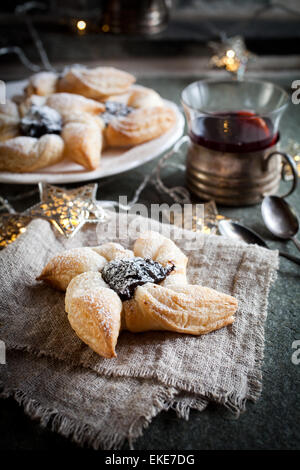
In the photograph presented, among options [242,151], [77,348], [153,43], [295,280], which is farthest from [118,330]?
[153,43]

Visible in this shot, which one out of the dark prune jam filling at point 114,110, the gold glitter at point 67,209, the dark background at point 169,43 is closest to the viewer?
the gold glitter at point 67,209

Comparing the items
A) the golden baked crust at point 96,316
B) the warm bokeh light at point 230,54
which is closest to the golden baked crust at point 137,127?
the warm bokeh light at point 230,54

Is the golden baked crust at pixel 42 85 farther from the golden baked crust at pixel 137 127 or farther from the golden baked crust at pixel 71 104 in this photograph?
the golden baked crust at pixel 137 127

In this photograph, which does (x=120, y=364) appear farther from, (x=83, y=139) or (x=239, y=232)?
(x=83, y=139)

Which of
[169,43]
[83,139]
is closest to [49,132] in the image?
[83,139]

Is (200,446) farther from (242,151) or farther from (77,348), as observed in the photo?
(242,151)

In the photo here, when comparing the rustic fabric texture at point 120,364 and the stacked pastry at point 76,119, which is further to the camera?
the stacked pastry at point 76,119

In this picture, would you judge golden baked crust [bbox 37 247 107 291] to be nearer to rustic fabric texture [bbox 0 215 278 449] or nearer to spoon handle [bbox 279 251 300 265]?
rustic fabric texture [bbox 0 215 278 449]
